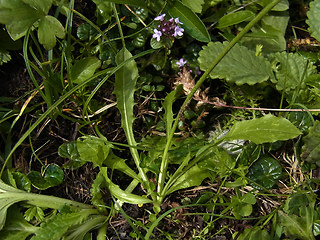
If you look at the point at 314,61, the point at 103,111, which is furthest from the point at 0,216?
the point at 314,61

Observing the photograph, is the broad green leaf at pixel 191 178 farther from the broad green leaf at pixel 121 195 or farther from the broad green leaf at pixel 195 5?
the broad green leaf at pixel 195 5

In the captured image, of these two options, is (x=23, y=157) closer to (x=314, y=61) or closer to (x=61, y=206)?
(x=61, y=206)

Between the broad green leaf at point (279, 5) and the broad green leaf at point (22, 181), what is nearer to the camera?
the broad green leaf at point (22, 181)

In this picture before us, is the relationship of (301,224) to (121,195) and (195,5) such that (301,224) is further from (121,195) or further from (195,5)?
(195,5)

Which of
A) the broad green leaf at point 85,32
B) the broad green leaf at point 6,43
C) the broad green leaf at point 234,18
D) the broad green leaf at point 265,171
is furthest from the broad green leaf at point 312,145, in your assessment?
the broad green leaf at point 6,43

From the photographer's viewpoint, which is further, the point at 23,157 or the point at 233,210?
the point at 23,157
